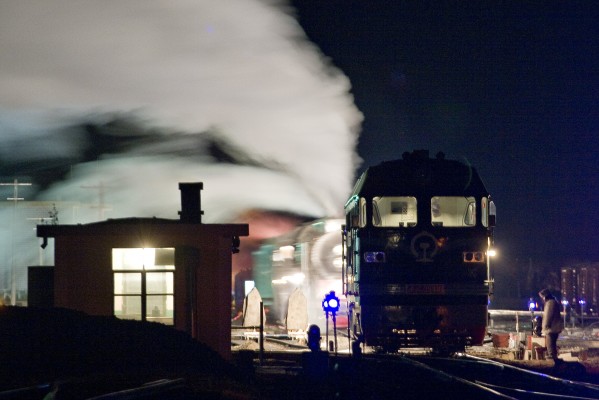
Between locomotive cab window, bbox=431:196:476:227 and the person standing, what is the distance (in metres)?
2.57

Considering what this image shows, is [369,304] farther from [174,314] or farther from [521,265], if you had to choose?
[521,265]

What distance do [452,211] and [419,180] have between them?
104 cm

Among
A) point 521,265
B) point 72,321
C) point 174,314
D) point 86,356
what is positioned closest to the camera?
point 86,356

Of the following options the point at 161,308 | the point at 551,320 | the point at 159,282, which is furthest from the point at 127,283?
the point at 551,320

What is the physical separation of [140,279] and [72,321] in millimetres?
5101

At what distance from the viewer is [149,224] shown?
2023cm

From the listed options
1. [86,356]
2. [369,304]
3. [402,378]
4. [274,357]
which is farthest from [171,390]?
[274,357]

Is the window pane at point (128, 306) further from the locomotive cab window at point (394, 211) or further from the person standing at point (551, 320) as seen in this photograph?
the person standing at point (551, 320)

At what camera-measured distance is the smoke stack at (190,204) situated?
70.5 feet

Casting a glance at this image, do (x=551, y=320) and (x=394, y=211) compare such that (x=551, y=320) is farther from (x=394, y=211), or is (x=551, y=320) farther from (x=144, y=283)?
(x=144, y=283)

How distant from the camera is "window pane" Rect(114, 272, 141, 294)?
2014 centimetres

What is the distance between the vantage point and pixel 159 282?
792 inches

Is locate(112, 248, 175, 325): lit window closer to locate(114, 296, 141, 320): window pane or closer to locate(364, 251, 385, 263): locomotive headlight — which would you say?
locate(114, 296, 141, 320): window pane

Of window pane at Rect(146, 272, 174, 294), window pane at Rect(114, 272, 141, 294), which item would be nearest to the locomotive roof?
window pane at Rect(146, 272, 174, 294)
